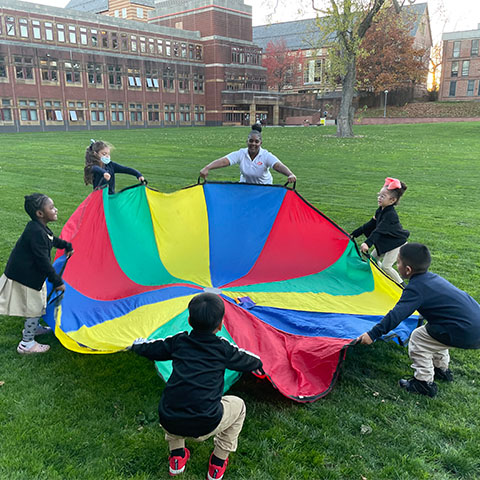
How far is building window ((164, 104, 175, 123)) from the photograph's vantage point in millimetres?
54884

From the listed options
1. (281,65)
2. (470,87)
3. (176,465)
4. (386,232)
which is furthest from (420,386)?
(281,65)

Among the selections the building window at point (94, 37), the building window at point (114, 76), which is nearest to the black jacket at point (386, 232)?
the building window at point (114, 76)

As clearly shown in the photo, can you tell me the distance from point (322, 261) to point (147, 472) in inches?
123

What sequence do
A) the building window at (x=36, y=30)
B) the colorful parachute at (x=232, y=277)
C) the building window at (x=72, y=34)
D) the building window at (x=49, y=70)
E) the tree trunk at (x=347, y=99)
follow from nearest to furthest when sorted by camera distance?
the colorful parachute at (x=232, y=277), the tree trunk at (x=347, y=99), the building window at (x=36, y=30), the building window at (x=49, y=70), the building window at (x=72, y=34)

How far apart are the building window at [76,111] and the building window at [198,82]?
1563cm

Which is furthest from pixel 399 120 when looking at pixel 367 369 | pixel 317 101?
pixel 367 369

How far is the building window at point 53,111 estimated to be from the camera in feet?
149

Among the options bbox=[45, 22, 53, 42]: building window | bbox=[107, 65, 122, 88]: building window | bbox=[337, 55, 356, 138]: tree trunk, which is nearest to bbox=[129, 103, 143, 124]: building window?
bbox=[107, 65, 122, 88]: building window

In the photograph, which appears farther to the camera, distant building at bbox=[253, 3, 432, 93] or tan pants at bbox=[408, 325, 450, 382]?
distant building at bbox=[253, 3, 432, 93]

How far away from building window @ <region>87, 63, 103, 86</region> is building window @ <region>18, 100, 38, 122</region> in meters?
6.90

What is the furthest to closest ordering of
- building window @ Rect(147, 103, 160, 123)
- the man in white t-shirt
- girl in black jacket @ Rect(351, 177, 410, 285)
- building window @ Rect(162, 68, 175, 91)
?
building window @ Rect(162, 68, 175, 91), building window @ Rect(147, 103, 160, 123), the man in white t-shirt, girl in black jacket @ Rect(351, 177, 410, 285)

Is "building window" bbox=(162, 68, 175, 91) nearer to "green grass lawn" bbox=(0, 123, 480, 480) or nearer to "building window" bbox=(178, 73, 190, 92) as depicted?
"building window" bbox=(178, 73, 190, 92)

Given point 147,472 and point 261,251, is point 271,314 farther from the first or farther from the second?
point 147,472

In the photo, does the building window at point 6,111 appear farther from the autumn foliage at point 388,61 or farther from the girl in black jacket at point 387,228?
the girl in black jacket at point 387,228
